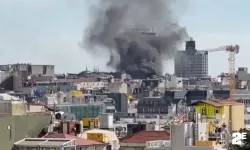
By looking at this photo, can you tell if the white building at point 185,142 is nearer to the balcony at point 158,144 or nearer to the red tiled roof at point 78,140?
the balcony at point 158,144

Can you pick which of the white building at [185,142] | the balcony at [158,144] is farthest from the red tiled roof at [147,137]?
the white building at [185,142]

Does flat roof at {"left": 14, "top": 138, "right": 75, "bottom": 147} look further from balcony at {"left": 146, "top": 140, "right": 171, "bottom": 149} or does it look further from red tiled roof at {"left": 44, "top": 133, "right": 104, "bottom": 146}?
balcony at {"left": 146, "top": 140, "right": 171, "bottom": 149}

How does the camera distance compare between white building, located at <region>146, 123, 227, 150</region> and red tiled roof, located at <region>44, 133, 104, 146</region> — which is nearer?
red tiled roof, located at <region>44, 133, 104, 146</region>

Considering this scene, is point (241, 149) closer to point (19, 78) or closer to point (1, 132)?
point (1, 132)

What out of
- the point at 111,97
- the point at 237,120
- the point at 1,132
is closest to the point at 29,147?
the point at 1,132

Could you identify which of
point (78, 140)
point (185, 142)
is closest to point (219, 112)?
point (185, 142)

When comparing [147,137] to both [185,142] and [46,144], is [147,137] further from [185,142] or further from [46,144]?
[46,144]

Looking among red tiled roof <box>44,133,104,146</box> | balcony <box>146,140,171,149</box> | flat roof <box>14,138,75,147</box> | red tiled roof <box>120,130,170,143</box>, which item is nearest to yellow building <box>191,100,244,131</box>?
red tiled roof <box>120,130,170,143</box>

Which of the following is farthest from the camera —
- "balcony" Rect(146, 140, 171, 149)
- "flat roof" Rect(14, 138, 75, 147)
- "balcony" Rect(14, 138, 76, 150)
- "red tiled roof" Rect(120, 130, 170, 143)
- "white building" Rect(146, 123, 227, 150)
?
"red tiled roof" Rect(120, 130, 170, 143)
